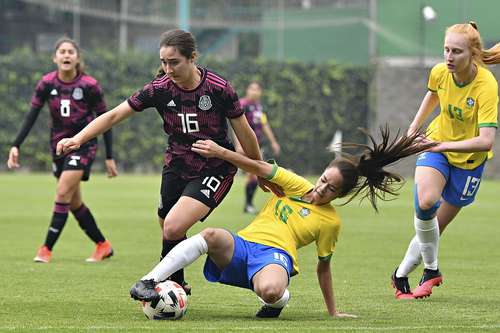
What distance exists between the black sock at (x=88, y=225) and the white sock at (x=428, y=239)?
12.8 ft

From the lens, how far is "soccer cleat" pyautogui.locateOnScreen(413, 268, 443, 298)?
850cm

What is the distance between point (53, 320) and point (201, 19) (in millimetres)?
25676

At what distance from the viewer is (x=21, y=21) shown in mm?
31188

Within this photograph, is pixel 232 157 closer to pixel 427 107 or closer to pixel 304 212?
pixel 304 212

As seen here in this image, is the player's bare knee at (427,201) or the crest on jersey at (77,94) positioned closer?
the player's bare knee at (427,201)

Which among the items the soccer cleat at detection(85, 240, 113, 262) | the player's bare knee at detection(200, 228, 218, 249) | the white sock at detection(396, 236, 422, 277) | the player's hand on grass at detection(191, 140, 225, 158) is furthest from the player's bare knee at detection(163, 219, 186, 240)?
the soccer cleat at detection(85, 240, 113, 262)

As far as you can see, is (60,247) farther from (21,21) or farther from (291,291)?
(21,21)

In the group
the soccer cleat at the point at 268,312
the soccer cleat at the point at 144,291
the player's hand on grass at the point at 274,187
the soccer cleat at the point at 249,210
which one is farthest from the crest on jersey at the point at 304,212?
the soccer cleat at the point at 249,210

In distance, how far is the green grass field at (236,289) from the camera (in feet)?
22.6

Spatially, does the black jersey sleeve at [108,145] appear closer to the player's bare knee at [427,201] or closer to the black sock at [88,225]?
the black sock at [88,225]

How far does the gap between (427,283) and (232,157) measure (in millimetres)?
2231

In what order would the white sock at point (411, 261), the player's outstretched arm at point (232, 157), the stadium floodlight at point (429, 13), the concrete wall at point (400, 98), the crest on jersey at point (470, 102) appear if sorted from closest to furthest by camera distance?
the player's outstretched arm at point (232, 157), the crest on jersey at point (470, 102), the white sock at point (411, 261), the stadium floodlight at point (429, 13), the concrete wall at point (400, 98)

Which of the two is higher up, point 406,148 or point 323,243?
point 406,148

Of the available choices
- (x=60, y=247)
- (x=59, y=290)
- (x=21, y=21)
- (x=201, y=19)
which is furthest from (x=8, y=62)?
(x=59, y=290)
